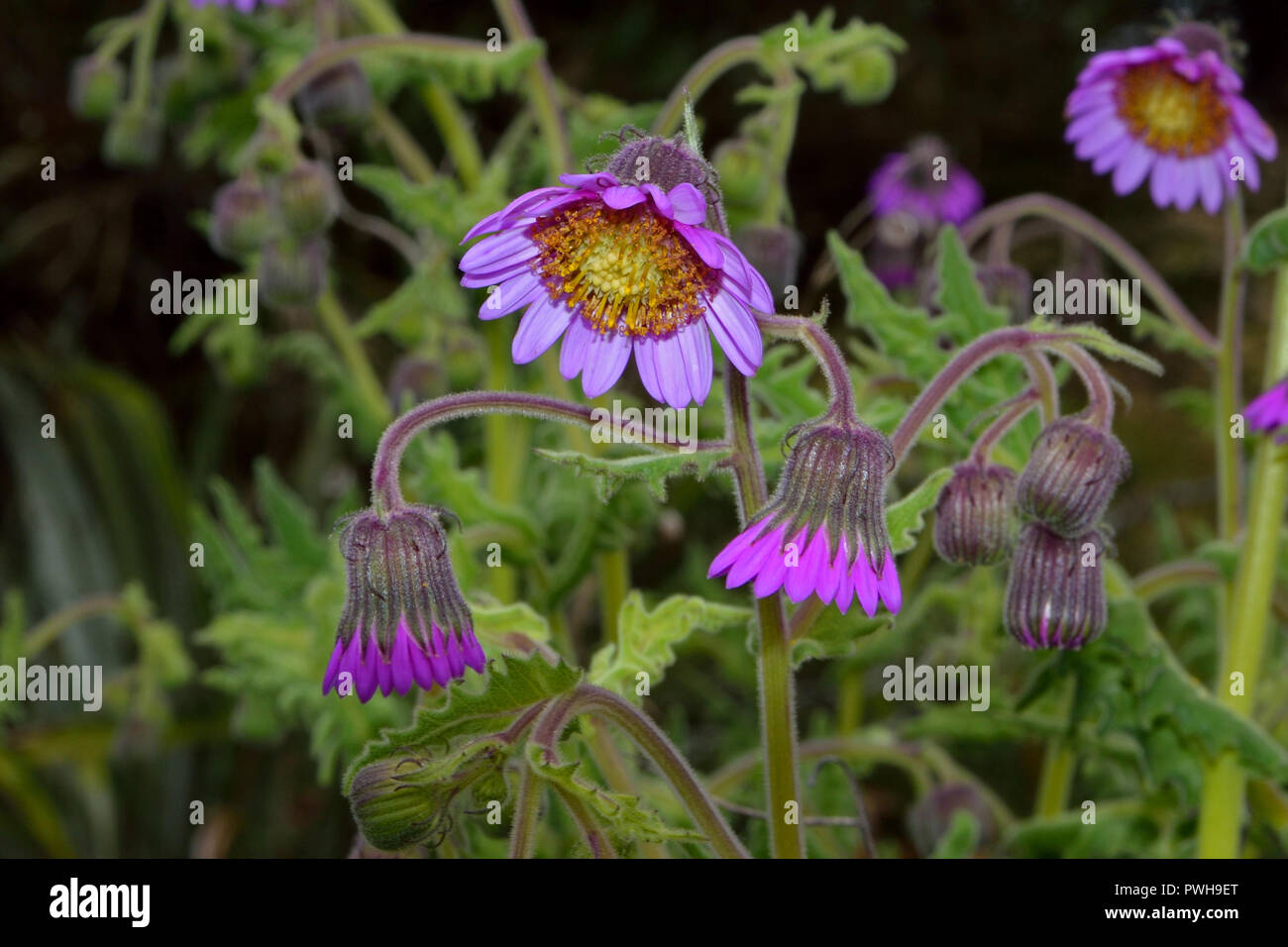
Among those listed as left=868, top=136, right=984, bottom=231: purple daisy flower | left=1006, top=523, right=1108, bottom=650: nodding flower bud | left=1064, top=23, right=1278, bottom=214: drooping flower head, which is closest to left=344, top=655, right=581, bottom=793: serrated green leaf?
left=1006, top=523, right=1108, bottom=650: nodding flower bud

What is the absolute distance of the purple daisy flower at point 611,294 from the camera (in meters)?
0.89

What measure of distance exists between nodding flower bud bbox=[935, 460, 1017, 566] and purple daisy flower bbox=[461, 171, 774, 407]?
0.24 metres

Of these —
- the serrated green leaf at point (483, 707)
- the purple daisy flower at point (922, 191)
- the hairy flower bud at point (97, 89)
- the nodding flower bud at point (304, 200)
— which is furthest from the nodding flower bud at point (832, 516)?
the hairy flower bud at point (97, 89)

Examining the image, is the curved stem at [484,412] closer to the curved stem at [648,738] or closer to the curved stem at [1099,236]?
the curved stem at [648,738]

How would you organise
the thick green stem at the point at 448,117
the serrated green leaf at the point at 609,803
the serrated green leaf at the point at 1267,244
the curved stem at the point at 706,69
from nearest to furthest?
1. the serrated green leaf at the point at 609,803
2. the serrated green leaf at the point at 1267,244
3. the curved stem at the point at 706,69
4. the thick green stem at the point at 448,117

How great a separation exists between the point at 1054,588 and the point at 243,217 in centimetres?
97

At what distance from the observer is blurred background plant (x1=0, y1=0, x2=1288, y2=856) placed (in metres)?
1.26

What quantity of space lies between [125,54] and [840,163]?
1582 mm

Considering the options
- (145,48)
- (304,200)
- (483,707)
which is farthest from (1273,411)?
(145,48)

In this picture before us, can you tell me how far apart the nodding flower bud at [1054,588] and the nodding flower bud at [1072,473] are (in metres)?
0.04

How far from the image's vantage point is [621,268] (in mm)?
946

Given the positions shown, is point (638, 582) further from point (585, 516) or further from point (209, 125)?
point (585, 516)

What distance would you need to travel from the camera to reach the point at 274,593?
1609mm
